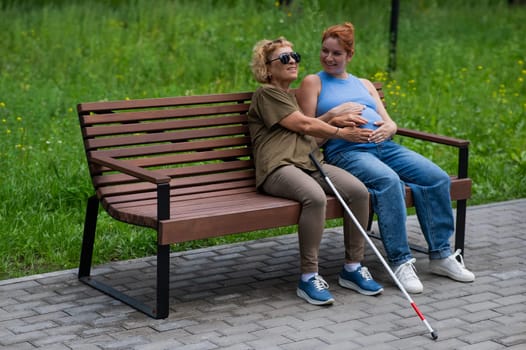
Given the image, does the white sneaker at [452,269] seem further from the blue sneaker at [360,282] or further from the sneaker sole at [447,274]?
the blue sneaker at [360,282]

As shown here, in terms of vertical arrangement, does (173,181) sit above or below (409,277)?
above

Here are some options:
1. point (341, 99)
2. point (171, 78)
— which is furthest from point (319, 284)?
point (171, 78)

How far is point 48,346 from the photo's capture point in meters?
5.12

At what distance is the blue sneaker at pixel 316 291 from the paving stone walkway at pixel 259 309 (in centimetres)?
4

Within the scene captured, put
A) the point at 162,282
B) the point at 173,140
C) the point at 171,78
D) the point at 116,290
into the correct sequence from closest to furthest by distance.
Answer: the point at 162,282, the point at 116,290, the point at 173,140, the point at 171,78

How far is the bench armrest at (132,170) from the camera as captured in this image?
5410 millimetres

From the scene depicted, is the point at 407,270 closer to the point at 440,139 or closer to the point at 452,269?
the point at 452,269

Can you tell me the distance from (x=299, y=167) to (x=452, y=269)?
3.54ft

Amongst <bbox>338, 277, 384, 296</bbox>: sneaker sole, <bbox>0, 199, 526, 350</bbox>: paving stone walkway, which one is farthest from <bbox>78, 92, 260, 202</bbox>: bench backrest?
<bbox>338, 277, 384, 296</bbox>: sneaker sole

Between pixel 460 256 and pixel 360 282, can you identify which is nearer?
pixel 360 282

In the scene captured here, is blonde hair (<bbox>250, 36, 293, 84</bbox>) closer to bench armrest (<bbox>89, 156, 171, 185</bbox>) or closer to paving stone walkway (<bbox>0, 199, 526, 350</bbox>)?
bench armrest (<bbox>89, 156, 171, 185</bbox>)

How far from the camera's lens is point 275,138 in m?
6.17

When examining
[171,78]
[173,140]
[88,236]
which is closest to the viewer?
[88,236]

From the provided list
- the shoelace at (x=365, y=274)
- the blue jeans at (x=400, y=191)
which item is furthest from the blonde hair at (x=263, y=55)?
the shoelace at (x=365, y=274)
